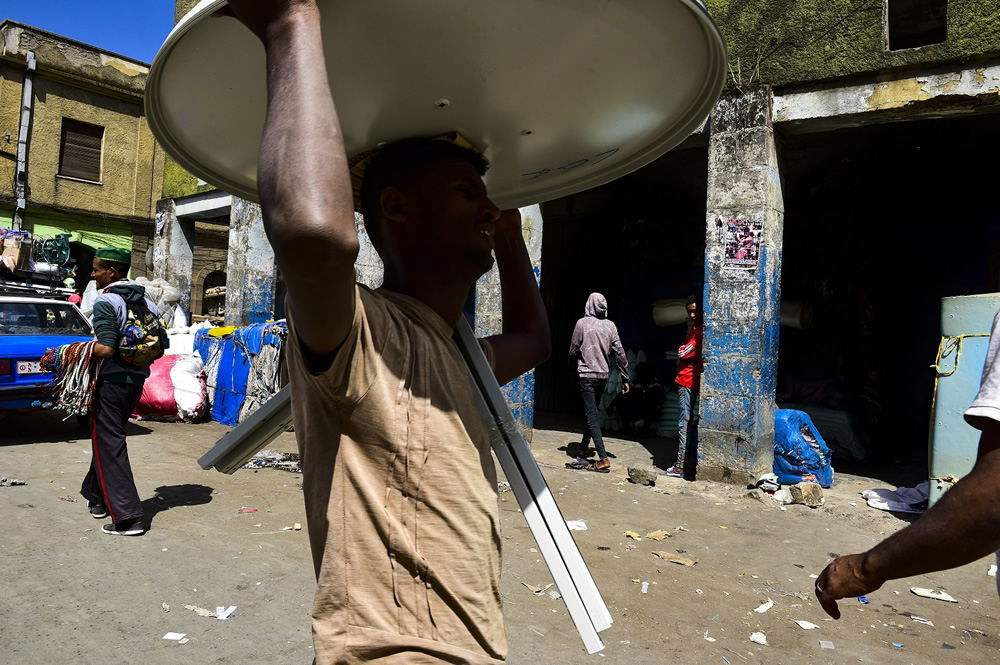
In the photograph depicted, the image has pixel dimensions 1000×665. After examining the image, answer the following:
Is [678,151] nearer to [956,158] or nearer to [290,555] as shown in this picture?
[956,158]

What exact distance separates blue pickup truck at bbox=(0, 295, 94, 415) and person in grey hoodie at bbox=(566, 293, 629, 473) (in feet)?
19.3

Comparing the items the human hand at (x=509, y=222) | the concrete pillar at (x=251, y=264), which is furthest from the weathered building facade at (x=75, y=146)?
the human hand at (x=509, y=222)

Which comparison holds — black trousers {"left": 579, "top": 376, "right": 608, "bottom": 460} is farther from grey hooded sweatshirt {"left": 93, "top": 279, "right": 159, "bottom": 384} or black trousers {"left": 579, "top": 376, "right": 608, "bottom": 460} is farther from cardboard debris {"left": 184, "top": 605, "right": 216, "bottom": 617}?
cardboard debris {"left": 184, "top": 605, "right": 216, "bottom": 617}

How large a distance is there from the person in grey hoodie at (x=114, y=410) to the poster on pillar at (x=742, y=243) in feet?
17.4

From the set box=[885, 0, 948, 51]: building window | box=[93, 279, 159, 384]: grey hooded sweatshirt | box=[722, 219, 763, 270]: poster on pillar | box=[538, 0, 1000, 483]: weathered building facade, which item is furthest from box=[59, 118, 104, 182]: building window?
box=[885, 0, 948, 51]: building window

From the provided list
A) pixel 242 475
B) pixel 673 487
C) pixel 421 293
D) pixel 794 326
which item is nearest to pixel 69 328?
pixel 242 475

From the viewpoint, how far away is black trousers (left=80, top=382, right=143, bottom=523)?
4.82 meters

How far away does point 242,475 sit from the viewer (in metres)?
6.80

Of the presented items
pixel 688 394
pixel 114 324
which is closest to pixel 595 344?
pixel 688 394

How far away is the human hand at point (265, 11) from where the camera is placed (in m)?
0.89

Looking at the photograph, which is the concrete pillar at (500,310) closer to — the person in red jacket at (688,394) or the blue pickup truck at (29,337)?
the person in red jacket at (688,394)

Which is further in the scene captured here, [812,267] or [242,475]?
[812,267]

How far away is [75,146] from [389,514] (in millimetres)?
21662

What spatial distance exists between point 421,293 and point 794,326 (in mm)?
9930
